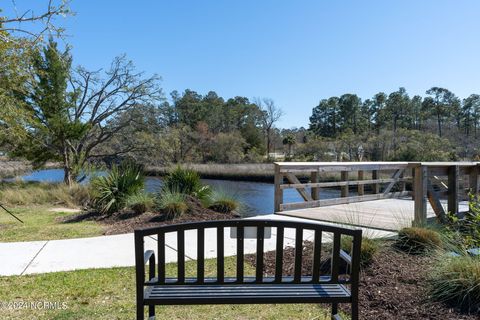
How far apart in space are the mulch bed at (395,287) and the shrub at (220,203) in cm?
392

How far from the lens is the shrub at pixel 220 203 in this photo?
8355 mm

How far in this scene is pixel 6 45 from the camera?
4.34m

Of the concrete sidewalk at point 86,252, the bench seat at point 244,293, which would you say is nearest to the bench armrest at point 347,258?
the bench seat at point 244,293

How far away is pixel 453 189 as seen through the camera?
6324 millimetres

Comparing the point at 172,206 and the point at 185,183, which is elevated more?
the point at 185,183

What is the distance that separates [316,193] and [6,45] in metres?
6.59

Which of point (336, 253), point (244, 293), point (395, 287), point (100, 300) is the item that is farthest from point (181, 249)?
point (395, 287)

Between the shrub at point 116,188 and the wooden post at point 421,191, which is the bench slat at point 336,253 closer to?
the wooden post at point 421,191

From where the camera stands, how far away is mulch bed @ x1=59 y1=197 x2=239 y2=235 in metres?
6.89

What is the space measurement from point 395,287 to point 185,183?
5885 millimetres

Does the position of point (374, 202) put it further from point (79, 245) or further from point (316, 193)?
point (79, 245)

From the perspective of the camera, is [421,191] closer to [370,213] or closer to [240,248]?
[370,213]

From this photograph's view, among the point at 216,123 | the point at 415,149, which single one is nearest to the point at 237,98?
the point at 216,123

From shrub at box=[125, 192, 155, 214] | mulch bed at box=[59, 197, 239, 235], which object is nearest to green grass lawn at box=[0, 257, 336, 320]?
mulch bed at box=[59, 197, 239, 235]
